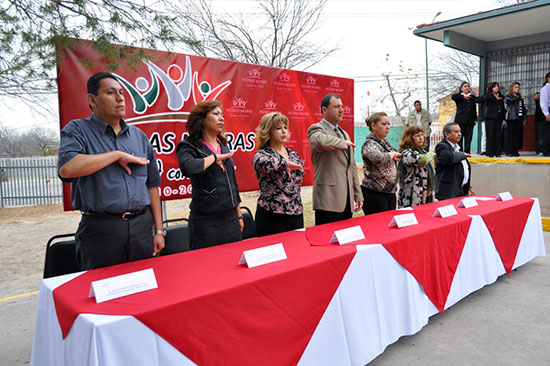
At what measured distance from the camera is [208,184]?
223 centimetres

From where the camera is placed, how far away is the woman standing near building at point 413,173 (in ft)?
12.3

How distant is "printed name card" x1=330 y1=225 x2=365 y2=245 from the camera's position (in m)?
2.01

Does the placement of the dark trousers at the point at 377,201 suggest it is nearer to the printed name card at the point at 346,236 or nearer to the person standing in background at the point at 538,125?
the printed name card at the point at 346,236

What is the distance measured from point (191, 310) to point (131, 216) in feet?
2.36

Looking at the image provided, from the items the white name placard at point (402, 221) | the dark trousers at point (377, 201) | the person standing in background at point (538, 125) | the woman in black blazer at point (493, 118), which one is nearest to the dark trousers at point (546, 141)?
the person standing in background at point (538, 125)

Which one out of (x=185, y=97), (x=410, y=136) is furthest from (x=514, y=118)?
(x=185, y=97)

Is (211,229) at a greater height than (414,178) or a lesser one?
lesser

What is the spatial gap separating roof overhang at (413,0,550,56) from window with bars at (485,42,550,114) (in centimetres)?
14

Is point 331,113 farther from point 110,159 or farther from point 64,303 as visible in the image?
point 64,303

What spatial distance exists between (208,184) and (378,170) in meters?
1.64

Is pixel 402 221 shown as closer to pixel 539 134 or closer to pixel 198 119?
pixel 198 119

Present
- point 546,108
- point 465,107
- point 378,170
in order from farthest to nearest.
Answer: point 465,107 → point 546,108 → point 378,170

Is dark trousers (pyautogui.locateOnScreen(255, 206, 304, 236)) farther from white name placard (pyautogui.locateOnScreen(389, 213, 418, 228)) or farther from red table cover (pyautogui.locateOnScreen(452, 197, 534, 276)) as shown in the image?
red table cover (pyautogui.locateOnScreen(452, 197, 534, 276))

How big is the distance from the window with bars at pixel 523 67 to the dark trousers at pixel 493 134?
1517 mm
